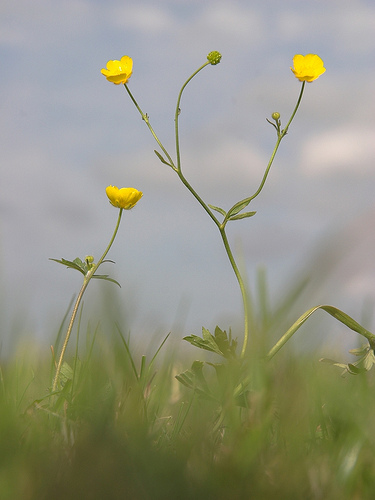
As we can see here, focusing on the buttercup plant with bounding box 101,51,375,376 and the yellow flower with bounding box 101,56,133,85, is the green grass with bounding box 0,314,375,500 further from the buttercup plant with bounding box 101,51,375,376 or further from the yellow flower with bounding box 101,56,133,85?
the yellow flower with bounding box 101,56,133,85

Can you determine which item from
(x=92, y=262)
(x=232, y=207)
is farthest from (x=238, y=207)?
(x=92, y=262)

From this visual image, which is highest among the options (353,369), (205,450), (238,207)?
(238,207)

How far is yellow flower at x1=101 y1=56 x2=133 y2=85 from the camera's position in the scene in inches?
96.1

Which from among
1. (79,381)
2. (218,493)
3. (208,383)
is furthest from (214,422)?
(218,493)

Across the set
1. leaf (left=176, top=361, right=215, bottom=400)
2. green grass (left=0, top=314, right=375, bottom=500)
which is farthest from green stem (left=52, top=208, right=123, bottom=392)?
leaf (left=176, top=361, right=215, bottom=400)

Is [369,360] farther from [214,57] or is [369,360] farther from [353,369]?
[214,57]

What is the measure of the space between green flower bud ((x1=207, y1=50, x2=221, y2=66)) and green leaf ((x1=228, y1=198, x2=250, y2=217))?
67cm

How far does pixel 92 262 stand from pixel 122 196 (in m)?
0.32

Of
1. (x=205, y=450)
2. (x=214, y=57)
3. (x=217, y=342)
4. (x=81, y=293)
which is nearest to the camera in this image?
(x=205, y=450)

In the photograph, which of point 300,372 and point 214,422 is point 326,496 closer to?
point 300,372

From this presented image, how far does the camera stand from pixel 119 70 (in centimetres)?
245

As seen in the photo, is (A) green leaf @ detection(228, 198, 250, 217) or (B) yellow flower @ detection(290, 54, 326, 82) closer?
(A) green leaf @ detection(228, 198, 250, 217)

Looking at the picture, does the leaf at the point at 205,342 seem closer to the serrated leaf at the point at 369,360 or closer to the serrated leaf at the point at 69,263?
the serrated leaf at the point at 369,360

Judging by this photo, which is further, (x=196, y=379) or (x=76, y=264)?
(x=76, y=264)
